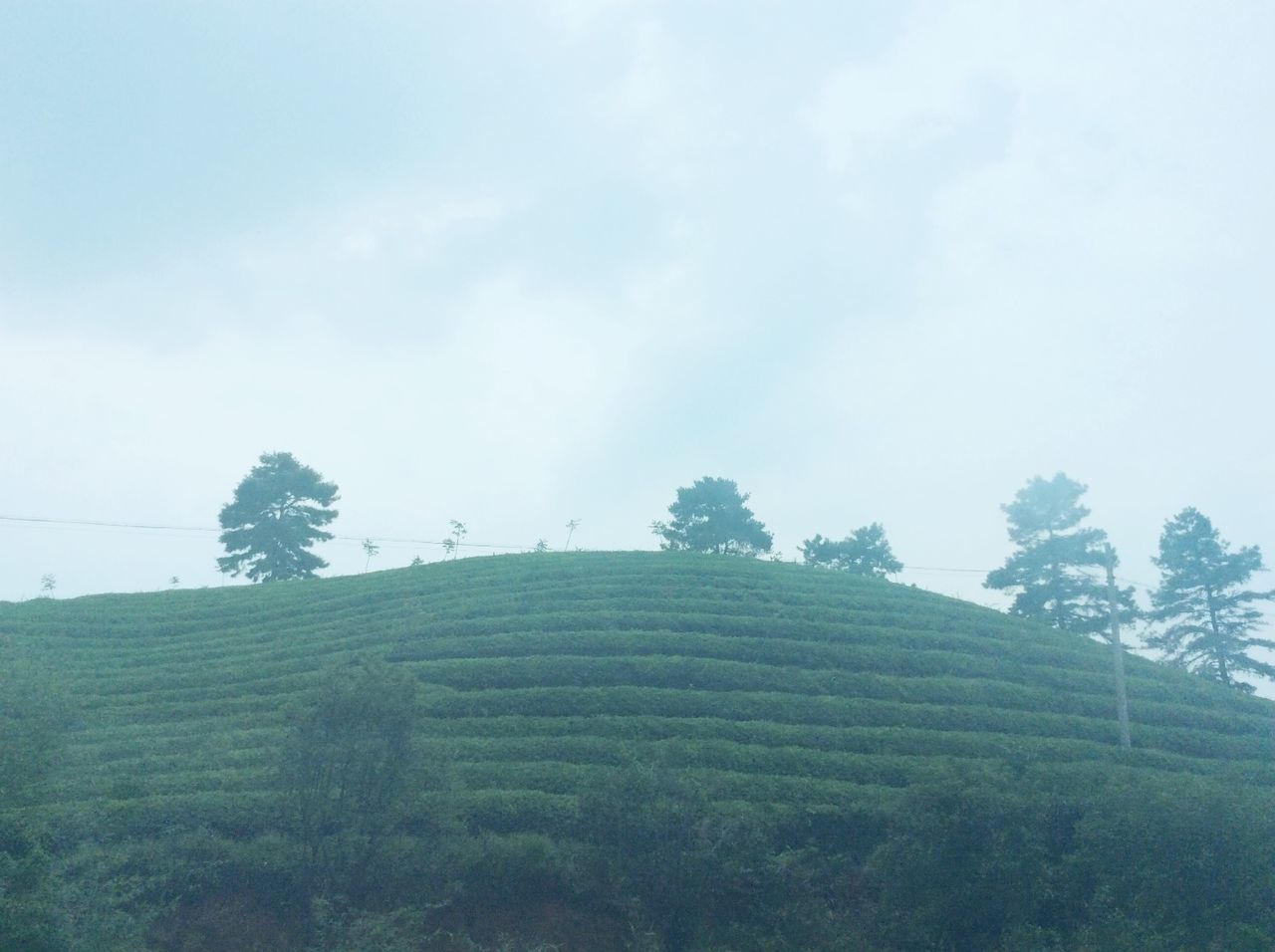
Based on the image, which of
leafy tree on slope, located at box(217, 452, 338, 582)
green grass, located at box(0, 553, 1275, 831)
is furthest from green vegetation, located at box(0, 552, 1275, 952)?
leafy tree on slope, located at box(217, 452, 338, 582)

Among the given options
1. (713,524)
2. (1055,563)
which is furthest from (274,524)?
(1055,563)

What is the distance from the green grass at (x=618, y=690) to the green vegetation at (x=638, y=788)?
12cm

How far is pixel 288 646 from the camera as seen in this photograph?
32438 mm

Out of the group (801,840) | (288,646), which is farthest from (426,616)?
(801,840)

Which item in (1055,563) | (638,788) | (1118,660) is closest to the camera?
(638,788)

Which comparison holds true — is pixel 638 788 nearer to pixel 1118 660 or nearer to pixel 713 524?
pixel 1118 660

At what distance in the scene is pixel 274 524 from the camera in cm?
5381

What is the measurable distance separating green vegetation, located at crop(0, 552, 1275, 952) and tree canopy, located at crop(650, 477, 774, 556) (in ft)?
65.2

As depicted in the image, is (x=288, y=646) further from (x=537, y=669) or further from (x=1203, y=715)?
(x=1203, y=715)

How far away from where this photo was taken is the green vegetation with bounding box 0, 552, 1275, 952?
16156 millimetres

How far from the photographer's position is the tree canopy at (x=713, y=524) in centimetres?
5481

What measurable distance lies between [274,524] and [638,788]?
136 ft

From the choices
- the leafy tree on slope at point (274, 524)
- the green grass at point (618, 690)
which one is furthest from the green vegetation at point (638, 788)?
the leafy tree on slope at point (274, 524)

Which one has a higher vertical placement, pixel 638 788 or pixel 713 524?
pixel 713 524
